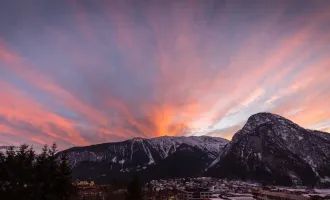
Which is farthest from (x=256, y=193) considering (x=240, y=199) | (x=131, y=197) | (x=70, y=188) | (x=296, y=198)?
(x=70, y=188)

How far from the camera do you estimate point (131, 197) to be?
98.4 metres

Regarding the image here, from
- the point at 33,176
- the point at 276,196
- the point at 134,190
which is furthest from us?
the point at 276,196

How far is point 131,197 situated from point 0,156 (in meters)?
A: 59.0

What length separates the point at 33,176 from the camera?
44.8m

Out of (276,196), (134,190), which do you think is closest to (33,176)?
(134,190)

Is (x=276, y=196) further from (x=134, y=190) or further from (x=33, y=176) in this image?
(x=33, y=176)

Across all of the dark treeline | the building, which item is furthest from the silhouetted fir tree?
the building

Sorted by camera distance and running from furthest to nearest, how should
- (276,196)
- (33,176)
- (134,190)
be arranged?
(276,196)
(134,190)
(33,176)

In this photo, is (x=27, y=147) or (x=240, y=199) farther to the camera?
(x=240, y=199)

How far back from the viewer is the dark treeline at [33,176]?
4188cm

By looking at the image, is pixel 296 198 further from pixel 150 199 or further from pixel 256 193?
pixel 150 199

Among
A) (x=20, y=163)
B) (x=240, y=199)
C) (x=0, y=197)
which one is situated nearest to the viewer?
(x=0, y=197)

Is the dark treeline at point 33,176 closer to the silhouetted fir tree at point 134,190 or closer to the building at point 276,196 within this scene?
the silhouetted fir tree at point 134,190

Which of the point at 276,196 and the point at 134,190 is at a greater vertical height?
the point at 276,196
